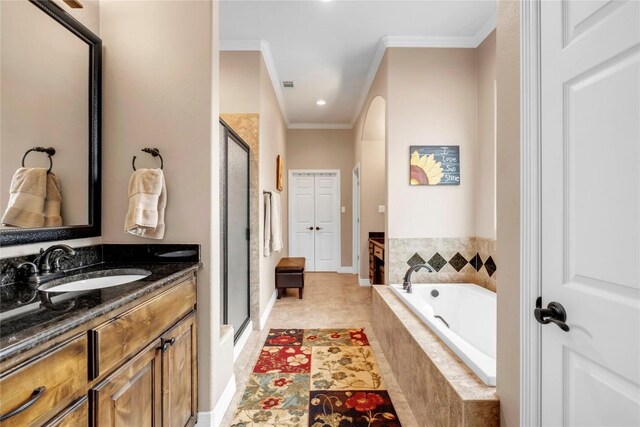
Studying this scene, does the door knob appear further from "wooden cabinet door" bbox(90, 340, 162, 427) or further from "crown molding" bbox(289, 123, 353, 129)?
"crown molding" bbox(289, 123, 353, 129)

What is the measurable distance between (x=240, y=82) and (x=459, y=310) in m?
3.08

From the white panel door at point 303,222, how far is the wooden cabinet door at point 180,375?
4493mm

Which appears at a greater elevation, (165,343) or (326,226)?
(326,226)

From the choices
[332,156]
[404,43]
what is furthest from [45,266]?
[332,156]

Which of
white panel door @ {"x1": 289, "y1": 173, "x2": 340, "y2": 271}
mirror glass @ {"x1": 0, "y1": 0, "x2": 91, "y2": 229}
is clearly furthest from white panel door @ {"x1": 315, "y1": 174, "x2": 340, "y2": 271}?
mirror glass @ {"x1": 0, "y1": 0, "x2": 91, "y2": 229}

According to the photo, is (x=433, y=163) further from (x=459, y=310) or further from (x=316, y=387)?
(x=316, y=387)

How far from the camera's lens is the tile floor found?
1.98 metres

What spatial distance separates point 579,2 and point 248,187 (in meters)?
2.71

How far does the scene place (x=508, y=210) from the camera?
3.75 feet

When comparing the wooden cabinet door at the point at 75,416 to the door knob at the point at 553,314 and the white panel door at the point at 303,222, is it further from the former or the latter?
the white panel door at the point at 303,222

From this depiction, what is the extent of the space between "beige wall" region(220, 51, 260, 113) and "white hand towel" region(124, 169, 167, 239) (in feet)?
5.91

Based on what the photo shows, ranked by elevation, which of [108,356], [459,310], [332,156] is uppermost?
[332,156]

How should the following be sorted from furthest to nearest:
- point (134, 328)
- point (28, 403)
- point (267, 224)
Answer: point (267, 224)
point (134, 328)
point (28, 403)

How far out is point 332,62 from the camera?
141 inches
